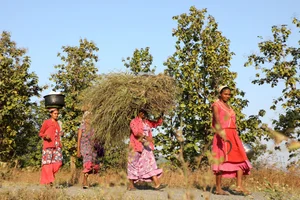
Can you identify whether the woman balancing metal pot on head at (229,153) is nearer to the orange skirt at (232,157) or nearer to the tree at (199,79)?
the orange skirt at (232,157)

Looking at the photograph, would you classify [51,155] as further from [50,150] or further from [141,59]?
[141,59]

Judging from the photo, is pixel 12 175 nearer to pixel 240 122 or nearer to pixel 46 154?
pixel 46 154

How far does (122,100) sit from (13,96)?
31.8 ft

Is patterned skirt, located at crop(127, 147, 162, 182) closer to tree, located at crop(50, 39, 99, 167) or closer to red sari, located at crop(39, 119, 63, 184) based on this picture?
red sari, located at crop(39, 119, 63, 184)

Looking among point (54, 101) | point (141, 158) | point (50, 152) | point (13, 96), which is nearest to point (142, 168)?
point (141, 158)

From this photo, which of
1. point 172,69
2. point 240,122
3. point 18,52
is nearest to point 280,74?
point 240,122

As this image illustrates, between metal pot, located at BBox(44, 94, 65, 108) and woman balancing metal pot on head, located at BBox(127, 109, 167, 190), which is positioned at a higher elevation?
metal pot, located at BBox(44, 94, 65, 108)

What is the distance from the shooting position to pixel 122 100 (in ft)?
27.3

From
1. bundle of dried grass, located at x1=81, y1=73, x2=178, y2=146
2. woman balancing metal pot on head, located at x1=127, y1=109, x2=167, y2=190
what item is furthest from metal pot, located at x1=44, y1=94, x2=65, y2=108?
woman balancing metal pot on head, located at x1=127, y1=109, x2=167, y2=190

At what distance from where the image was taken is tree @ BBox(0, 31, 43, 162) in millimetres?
16812

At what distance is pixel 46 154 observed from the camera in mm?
8828

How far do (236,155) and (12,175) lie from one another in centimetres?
624

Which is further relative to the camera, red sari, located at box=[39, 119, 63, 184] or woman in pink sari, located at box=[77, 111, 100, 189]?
woman in pink sari, located at box=[77, 111, 100, 189]

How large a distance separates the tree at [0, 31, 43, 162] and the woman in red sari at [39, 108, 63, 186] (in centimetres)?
805
